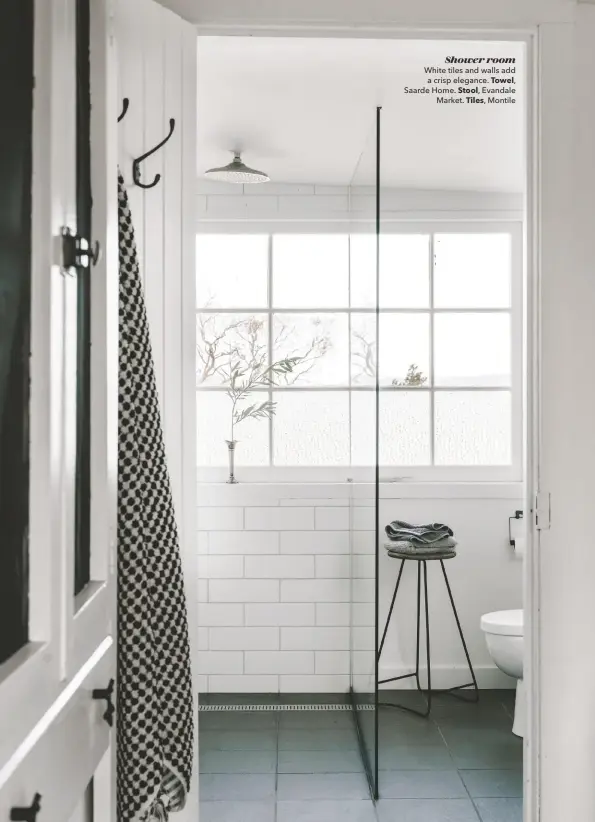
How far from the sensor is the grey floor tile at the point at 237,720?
10.1ft

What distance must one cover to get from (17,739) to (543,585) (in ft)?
4.44

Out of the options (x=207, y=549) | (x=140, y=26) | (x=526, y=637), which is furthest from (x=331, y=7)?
(x=207, y=549)

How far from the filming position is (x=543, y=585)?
1845 mm

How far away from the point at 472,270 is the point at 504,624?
1599 millimetres

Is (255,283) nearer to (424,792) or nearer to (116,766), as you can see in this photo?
(424,792)

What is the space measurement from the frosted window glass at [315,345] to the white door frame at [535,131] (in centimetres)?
176

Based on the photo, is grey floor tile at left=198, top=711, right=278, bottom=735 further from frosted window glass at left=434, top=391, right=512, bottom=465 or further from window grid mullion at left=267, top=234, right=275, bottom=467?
frosted window glass at left=434, top=391, right=512, bottom=465

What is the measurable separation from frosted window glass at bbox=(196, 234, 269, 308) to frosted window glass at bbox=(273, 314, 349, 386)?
0.17 m

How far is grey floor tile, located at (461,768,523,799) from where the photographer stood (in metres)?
2.53

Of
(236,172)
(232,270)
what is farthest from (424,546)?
(236,172)

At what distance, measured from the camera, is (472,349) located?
360 centimetres

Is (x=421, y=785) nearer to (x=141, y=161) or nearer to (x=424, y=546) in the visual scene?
(x=424, y=546)

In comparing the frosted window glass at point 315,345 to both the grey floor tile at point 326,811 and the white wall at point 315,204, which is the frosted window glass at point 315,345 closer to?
the white wall at point 315,204

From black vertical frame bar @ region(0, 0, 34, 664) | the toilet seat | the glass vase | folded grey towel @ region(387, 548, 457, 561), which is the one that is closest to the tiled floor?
the toilet seat
